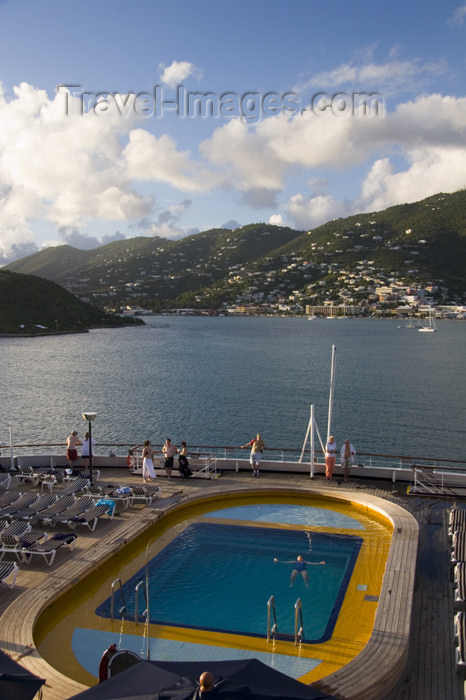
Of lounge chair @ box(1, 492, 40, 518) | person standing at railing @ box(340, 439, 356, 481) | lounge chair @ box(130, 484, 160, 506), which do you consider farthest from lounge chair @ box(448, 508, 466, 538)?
lounge chair @ box(1, 492, 40, 518)

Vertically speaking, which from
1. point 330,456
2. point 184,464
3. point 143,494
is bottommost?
point 143,494

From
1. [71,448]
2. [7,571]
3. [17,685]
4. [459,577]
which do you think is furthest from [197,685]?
[71,448]

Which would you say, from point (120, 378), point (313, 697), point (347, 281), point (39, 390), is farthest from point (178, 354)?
point (347, 281)

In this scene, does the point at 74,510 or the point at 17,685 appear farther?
the point at 74,510

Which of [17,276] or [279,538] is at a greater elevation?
[17,276]

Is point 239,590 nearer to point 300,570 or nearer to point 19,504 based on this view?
point 300,570

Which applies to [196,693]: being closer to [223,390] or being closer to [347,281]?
[223,390]
